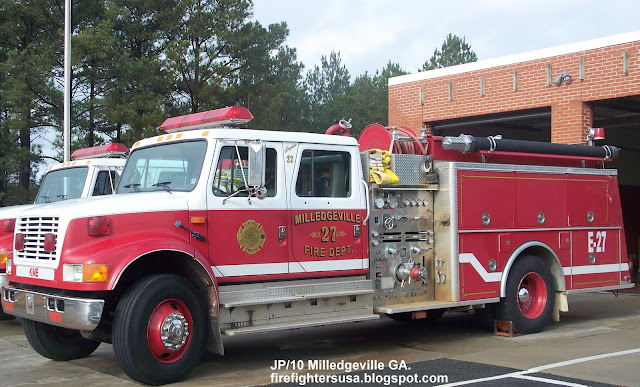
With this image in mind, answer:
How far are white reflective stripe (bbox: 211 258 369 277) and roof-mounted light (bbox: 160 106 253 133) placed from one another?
62.4 inches

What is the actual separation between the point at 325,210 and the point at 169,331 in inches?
88.4

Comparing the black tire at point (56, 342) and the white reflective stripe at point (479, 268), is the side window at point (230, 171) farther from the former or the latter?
the white reflective stripe at point (479, 268)

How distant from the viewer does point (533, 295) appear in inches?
395

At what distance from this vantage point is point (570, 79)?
47.6 feet

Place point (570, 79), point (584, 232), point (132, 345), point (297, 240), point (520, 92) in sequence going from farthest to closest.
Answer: point (520, 92), point (570, 79), point (584, 232), point (297, 240), point (132, 345)

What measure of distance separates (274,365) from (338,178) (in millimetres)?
2222

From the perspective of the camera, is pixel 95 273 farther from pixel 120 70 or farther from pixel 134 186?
pixel 120 70

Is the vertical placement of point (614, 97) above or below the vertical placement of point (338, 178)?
above

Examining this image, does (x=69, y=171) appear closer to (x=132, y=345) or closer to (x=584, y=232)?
(x=132, y=345)

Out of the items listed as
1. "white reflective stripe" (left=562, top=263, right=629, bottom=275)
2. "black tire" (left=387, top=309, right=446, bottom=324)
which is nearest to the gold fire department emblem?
"black tire" (left=387, top=309, right=446, bottom=324)

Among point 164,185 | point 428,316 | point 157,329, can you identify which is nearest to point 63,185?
point 164,185

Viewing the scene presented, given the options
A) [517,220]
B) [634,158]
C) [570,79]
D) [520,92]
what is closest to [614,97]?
[570,79]

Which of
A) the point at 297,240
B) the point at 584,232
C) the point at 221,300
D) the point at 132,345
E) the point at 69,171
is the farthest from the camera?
the point at 69,171

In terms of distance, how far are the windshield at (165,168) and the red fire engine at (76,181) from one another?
8.58 feet
